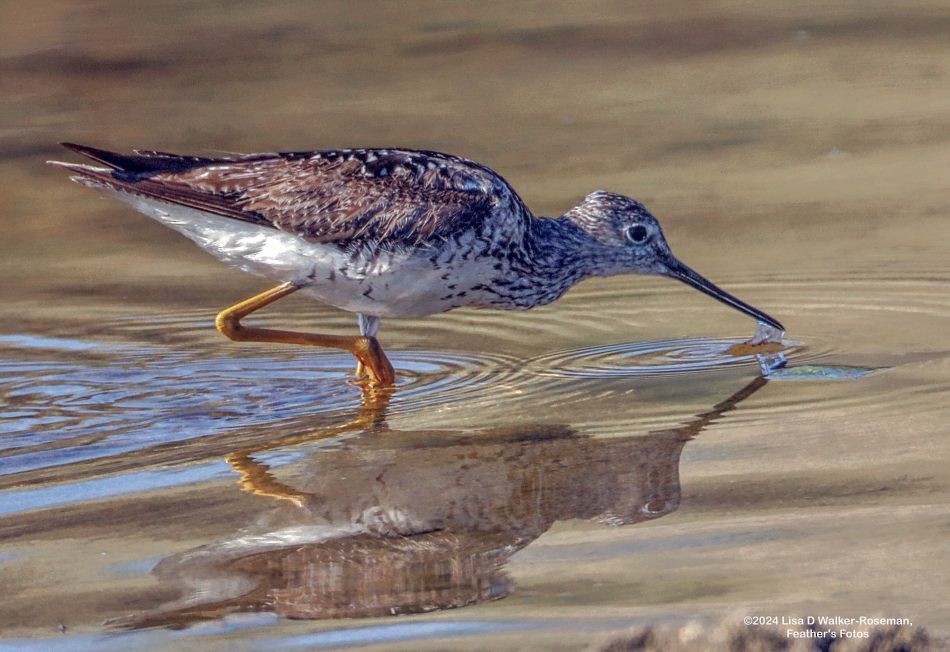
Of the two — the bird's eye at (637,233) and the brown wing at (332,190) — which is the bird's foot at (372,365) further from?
the bird's eye at (637,233)

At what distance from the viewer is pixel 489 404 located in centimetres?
672

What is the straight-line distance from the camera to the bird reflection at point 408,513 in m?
4.61

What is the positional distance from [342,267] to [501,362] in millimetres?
937

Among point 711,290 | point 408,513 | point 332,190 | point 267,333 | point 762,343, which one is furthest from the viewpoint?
point 711,290

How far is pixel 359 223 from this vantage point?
7242 mm

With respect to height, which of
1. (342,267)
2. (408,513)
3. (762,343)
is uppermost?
(342,267)

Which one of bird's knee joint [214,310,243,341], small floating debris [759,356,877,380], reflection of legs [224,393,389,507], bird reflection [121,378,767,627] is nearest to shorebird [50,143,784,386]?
bird's knee joint [214,310,243,341]

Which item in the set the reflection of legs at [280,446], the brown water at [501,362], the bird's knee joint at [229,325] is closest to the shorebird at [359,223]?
the bird's knee joint at [229,325]

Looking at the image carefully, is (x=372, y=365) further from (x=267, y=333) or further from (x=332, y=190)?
(x=332, y=190)

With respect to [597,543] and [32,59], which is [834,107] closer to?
[32,59]

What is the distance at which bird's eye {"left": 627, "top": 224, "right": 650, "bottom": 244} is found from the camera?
804 cm

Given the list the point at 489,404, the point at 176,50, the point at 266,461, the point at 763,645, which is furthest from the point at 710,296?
the point at 176,50

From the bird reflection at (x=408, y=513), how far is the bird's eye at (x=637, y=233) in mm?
1624

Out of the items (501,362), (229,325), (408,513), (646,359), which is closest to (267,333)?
(229,325)
